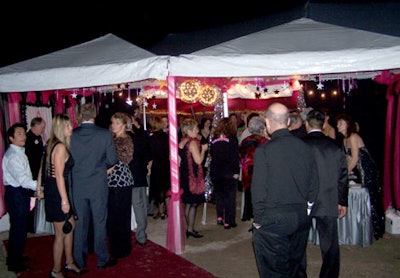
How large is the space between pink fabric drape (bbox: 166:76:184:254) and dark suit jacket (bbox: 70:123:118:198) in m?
0.96

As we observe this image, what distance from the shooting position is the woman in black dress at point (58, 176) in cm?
414

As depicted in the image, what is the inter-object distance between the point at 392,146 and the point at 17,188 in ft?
17.2

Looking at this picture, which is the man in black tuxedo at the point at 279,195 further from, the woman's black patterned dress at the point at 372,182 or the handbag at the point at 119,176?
the woman's black patterned dress at the point at 372,182

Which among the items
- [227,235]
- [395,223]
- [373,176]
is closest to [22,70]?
[227,235]

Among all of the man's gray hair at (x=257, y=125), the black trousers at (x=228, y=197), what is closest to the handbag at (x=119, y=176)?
the black trousers at (x=228, y=197)

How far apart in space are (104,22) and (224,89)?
6170 mm

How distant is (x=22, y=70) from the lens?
5902 mm

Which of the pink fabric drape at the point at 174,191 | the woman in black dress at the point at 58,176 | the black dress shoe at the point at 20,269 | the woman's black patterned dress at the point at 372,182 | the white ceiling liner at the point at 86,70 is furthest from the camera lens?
the woman's black patterned dress at the point at 372,182

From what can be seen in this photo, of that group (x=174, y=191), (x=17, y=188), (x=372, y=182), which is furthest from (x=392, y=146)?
(x=17, y=188)

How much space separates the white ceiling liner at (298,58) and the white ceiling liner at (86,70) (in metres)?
0.35

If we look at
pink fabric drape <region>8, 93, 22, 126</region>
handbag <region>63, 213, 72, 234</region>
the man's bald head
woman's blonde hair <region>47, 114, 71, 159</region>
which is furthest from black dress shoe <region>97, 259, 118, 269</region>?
pink fabric drape <region>8, 93, 22, 126</region>

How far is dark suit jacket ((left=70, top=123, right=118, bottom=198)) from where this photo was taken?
453 centimetres

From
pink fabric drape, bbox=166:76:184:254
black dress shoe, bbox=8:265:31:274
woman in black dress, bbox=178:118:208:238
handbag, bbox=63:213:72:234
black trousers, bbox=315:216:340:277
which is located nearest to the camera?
black trousers, bbox=315:216:340:277

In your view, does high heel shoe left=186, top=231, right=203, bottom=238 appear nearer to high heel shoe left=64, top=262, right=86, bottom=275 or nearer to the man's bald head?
high heel shoe left=64, top=262, right=86, bottom=275
